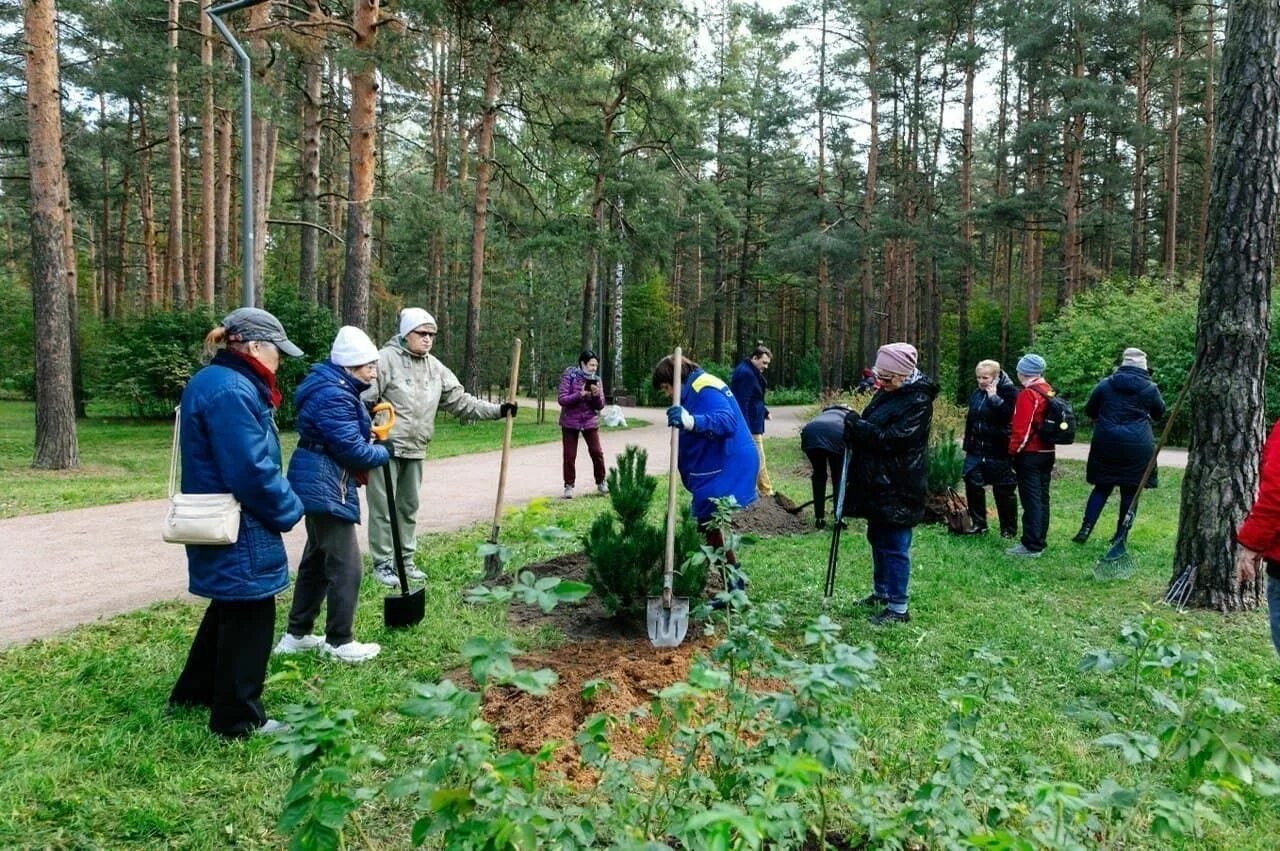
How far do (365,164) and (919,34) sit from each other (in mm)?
20309

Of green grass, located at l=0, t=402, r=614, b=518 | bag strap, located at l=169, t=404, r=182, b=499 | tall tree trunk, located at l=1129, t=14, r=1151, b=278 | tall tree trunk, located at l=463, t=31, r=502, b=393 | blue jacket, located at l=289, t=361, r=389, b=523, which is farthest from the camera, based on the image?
tall tree trunk, located at l=1129, t=14, r=1151, b=278

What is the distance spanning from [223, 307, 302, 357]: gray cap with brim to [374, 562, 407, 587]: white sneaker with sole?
252 centimetres

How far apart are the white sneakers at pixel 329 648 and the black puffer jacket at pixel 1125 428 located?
6.03 metres

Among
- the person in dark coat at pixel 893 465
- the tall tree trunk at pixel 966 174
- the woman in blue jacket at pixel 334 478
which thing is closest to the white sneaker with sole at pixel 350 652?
the woman in blue jacket at pixel 334 478

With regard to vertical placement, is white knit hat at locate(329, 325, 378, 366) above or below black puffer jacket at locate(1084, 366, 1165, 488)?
above

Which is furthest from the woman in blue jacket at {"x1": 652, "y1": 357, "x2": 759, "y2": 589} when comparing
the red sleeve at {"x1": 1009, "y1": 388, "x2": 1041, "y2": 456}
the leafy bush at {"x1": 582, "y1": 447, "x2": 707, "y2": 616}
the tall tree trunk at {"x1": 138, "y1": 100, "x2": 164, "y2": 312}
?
the tall tree trunk at {"x1": 138, "y1": 100, "x2": 164, "y2": 312}

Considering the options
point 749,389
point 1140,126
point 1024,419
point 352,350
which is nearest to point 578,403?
point 749,389

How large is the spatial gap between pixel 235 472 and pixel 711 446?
2790mm

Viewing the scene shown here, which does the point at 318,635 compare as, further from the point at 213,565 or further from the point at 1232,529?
the point at 1232,529

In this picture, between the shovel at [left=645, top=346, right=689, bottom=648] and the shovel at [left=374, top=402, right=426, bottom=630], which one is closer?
the shovel at [left=645, top=346, right=689, bottom=648]

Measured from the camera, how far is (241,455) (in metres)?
3.09

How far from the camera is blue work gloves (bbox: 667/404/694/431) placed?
4.47 m

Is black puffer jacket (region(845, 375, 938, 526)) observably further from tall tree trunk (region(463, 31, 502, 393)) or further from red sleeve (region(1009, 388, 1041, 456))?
tall tree trunk (region(463, 31, 502, 393))

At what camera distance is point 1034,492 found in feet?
23.1
